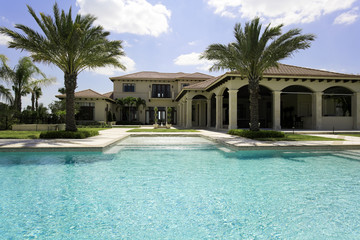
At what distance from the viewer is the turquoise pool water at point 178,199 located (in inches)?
122

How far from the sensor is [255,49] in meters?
14.0

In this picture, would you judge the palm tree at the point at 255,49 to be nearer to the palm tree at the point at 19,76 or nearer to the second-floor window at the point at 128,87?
the palm tree at the point at 19,76

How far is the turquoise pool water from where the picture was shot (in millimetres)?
3094

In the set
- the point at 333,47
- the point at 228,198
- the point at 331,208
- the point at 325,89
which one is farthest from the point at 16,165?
the point at 325,89

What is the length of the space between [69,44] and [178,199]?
1238 centimetres

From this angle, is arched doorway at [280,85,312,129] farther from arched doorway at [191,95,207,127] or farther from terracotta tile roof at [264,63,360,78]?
arched doorway at [191,95,207,127]

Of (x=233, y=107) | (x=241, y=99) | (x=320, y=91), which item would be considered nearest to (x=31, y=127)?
(x=233, y=107)

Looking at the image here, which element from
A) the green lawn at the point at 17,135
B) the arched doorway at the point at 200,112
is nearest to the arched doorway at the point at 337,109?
the arched doorway at the point at 200,112

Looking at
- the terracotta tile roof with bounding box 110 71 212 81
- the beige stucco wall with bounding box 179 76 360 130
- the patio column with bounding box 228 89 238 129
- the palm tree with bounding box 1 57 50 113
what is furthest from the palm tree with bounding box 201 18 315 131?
the terracotta tile roof with bounding box 110 71 212 81

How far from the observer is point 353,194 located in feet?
14.8

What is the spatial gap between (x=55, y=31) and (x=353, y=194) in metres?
15.3

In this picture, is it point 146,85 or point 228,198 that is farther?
point 146,85

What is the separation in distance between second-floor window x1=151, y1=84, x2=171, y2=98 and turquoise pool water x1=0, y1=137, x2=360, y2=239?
32.1 metres

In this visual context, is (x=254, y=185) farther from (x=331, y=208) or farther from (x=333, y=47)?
(x=333, y=47)
